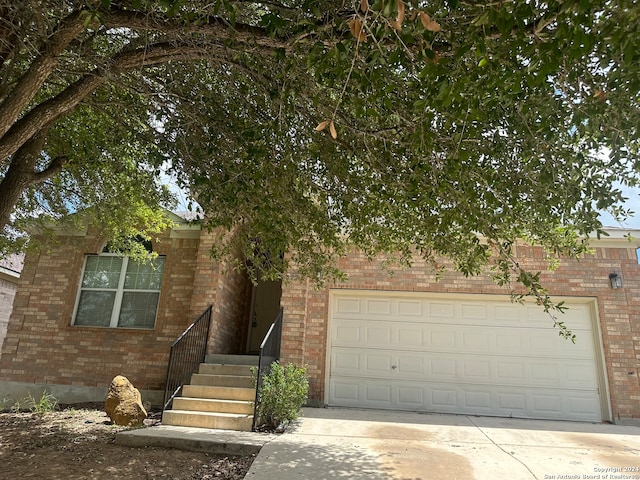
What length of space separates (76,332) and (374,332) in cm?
608

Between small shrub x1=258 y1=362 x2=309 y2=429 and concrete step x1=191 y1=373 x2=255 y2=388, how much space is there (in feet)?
2.70

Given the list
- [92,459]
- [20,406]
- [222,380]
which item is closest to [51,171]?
[92,459]

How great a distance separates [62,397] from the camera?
8.72 meters

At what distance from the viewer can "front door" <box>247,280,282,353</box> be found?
1054cm

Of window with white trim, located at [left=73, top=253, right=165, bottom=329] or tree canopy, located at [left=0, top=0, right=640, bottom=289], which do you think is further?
window with white trim, located at [left=73, top=253, right=165, bottom=329]

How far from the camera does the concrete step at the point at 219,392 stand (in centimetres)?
688

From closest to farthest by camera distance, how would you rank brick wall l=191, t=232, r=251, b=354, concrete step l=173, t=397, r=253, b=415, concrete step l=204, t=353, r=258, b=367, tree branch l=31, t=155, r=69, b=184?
1. tree branch l=31, t=155, r=69, b=184
2. concrete step l=173, t=397, r=253, b=415
3. concrete step l=204, t=353, r=258, b=367
4. brick wall l=191, t=232, r=251, b=354

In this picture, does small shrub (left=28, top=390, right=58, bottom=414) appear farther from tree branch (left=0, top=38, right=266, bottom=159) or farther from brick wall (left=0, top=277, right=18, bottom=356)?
brick wall (left=0, top=277, right=18, bottom=356)

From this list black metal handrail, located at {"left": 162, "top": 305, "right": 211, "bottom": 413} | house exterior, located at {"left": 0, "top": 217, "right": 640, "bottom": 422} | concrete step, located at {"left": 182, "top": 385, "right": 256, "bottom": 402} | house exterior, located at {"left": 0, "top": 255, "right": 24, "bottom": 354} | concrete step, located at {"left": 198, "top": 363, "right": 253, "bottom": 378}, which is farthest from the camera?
house exterior, located at {"left": 0, "top": 255, "right": 24, "bottom": 354}

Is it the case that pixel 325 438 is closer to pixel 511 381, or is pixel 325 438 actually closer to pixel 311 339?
pixel 311 339

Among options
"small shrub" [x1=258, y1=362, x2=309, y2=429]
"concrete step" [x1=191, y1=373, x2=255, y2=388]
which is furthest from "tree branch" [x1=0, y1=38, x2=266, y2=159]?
"concrete step" [x1=191, y1=373, x2=255, y2=388]

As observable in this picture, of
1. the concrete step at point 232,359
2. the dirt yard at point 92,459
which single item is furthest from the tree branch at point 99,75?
the concrete step at point 232,359

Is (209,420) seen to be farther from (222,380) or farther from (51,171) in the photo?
(51,171)

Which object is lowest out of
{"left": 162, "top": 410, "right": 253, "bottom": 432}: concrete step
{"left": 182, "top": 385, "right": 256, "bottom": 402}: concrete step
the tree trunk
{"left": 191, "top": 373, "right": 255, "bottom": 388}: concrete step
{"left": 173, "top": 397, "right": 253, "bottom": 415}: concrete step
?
{"left": 162, "top": 410, "right": 253, "bottom": 432}: concrete step
